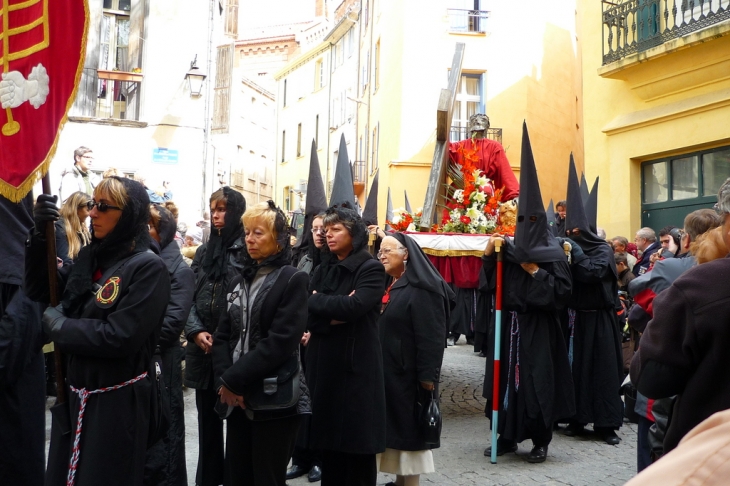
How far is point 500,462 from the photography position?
22.4ft

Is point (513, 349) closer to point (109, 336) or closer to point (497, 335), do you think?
point (497, 335)

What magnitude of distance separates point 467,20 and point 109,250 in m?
22.9

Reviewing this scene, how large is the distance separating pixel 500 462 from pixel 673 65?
8436mm

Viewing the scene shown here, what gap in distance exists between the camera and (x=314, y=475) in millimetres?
6254

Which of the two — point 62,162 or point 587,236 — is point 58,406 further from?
point 62,162

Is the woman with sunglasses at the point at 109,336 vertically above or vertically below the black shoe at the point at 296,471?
above

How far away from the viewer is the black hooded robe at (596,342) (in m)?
7.68

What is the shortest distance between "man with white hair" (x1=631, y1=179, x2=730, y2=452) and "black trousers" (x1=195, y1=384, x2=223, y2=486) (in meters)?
3.03

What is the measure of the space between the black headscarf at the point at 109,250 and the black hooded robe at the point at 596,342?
5031 mm

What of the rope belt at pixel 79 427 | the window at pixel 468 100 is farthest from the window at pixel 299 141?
the rope belt at pixel 79 427

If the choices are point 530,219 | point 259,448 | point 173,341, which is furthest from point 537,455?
point 173,341

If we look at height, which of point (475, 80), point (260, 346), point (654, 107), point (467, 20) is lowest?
point (260, 346)

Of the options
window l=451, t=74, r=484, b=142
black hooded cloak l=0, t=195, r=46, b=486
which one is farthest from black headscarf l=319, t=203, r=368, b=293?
window l=451, t=74, r=484, b=142

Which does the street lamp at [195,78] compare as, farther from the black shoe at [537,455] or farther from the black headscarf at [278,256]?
the black headscarf at [278,256]
